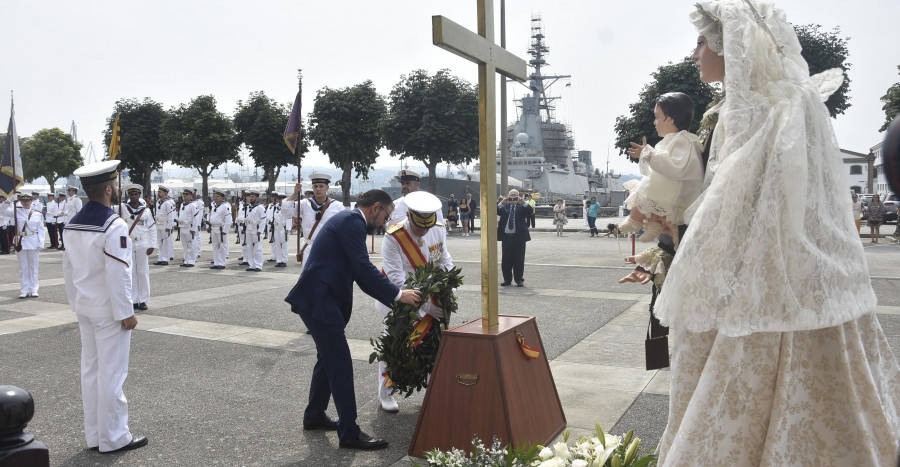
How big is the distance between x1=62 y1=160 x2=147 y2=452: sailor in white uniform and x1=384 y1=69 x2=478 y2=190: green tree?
33.7 meters

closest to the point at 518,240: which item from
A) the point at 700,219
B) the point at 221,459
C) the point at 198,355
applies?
the point at 198,355

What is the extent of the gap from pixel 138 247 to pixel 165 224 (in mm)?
7509

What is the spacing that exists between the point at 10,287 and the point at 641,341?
1324 centimetres

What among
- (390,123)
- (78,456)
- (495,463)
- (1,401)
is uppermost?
(390,123)

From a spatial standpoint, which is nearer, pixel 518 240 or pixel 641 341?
pixel 641 341

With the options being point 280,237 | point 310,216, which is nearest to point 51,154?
point 280,237

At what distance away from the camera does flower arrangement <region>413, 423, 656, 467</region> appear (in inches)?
112

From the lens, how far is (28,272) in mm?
12391

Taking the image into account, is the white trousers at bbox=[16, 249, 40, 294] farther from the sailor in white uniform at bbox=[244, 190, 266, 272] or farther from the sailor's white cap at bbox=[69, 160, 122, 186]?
the sailor's white cap at bbox=[69, 160, 122, 186]

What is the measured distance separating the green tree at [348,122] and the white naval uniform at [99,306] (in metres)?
35.6

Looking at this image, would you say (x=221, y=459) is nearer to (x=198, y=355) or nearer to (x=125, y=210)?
(x=198, y=355)

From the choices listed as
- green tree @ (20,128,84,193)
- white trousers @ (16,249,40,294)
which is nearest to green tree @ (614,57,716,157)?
white trousers @ (16,249,40,294)

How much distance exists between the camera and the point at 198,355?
733cm

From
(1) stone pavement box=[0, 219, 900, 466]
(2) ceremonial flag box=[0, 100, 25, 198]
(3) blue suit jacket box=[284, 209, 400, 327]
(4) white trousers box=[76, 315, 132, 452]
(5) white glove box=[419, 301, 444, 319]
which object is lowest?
(1) stone pavement box=[0, 219, 900, 466]
